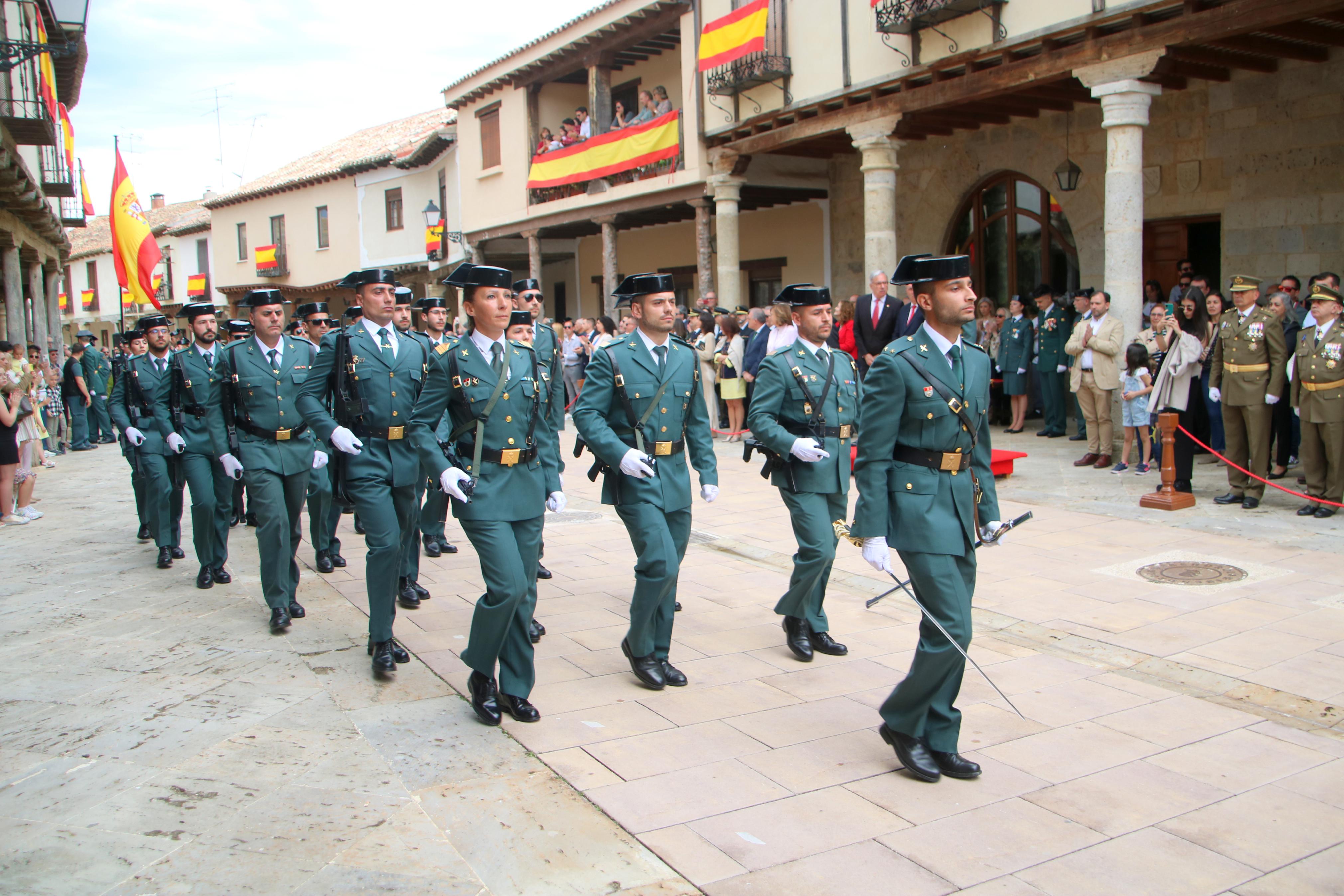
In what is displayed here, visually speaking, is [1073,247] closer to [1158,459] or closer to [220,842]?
[1158,459]

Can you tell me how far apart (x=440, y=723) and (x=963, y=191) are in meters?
14.4

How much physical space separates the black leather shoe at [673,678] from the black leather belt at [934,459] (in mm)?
1624

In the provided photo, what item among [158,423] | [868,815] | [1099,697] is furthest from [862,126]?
[868,815]

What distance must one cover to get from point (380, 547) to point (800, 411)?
7.38 ft

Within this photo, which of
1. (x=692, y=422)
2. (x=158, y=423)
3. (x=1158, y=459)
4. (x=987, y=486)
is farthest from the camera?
(x=1158, y=459)

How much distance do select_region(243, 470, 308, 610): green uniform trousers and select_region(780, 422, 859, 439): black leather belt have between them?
3035mm

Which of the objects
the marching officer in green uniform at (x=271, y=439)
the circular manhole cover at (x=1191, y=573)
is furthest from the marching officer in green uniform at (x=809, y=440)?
the marching officer in green uniform at (x=271, y=439)

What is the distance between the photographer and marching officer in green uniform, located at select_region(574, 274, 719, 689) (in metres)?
4.80

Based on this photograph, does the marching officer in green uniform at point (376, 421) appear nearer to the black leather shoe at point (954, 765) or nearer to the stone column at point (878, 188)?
the black leather shoe at point (954, 765)

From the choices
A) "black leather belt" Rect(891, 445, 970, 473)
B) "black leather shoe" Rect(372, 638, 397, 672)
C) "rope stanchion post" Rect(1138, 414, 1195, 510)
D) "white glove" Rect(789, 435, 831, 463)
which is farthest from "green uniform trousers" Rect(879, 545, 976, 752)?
"rope stanchion post" Rect(1138, 414, 1195, 510)

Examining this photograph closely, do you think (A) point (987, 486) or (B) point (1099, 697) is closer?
(A) point (987, 486)

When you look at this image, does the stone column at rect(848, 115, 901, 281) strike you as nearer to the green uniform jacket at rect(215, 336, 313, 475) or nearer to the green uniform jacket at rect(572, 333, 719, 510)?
the green uniform jacket at rect(215, 336, 313, 475)

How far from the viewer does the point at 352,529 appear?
9.61 m

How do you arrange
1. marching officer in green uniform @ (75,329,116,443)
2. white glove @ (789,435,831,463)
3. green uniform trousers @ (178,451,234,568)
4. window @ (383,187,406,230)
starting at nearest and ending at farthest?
white glove @ (789,435,831,463), green uniform trousers @ (178,451,234,568), marching officer in green uniform @ (75,329,116,443), window @ (383,187,406,230)
